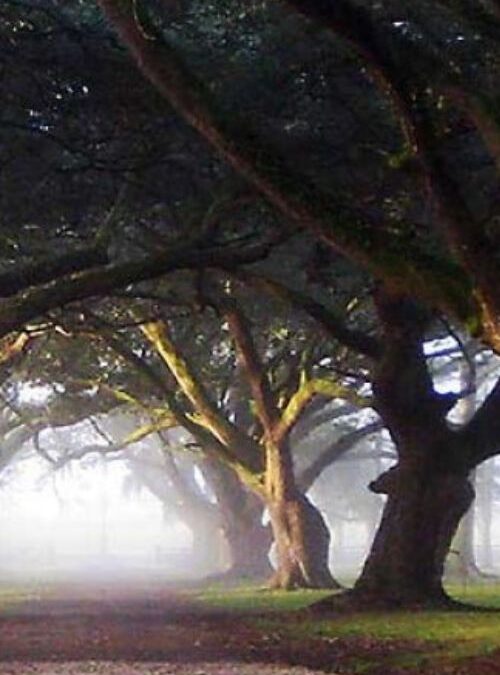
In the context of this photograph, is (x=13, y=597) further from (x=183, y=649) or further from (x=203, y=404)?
(x=183, y=649)

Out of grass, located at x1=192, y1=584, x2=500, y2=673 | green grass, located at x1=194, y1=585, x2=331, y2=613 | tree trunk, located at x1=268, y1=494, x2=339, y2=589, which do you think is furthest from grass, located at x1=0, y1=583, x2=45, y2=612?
grass, located at x1=192, y1=584, x2=500, y2=673

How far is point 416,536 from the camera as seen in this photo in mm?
18531

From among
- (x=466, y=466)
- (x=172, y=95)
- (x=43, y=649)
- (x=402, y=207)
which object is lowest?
(x=43, y=649)

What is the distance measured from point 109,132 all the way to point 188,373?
9.87 m

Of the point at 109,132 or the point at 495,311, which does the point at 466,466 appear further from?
the point at 495,311

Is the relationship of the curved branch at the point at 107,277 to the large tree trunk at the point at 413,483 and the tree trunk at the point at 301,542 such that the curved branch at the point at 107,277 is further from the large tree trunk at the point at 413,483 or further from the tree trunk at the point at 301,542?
the tree trunk at the point at 301,542

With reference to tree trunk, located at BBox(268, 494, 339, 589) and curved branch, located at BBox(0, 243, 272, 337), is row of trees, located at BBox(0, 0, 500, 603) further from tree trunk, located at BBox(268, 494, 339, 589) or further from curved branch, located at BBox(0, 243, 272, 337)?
tree trunk, located at BBox(268, 494, 339, 589)

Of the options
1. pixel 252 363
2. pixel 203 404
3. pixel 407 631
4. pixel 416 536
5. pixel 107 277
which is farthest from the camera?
pixel 203 404

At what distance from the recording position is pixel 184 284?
2247 cm

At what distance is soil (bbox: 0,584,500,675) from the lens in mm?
12789

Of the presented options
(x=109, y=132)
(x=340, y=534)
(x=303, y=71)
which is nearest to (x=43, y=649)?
(x=109, y=132)

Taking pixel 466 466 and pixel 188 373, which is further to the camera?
pixel 188 373

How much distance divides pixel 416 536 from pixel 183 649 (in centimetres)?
480

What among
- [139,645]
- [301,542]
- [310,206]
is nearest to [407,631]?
[139,645]
